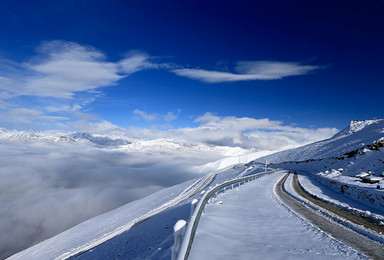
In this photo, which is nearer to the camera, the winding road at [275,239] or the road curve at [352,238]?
the winding road at [275,239]

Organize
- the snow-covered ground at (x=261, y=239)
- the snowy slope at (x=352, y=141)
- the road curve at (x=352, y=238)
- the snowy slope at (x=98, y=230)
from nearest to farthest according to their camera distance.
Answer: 1. the snow-covered ground at (x=261, y=239)
2. the road curve at (x=352, y=238)
3. the snowy slope at (x=98, y=230)
4. the snowy slope at (x=352, y=141)

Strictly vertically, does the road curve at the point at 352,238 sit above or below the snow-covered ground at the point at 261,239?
below

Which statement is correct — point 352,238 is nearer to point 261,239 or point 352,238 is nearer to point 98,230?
point 261,239

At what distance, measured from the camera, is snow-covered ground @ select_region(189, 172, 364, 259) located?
5.13 metres

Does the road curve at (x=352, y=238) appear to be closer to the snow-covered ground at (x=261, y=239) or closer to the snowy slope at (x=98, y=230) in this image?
the snow-covered ground at (x=261, y=239)

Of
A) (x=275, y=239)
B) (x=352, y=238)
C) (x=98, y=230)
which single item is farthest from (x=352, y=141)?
(x=275, y=239)

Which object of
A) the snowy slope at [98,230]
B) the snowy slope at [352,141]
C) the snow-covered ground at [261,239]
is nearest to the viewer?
the snow-covered ground at [261,239]

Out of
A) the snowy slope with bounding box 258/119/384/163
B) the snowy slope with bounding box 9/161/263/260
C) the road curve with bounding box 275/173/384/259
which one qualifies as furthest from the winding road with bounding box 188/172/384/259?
the snowy slope with bounding box 258/119/384/163

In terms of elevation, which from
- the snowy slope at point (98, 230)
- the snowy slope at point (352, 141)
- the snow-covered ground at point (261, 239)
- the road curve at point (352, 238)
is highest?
the snowy slope at point (352, 141)

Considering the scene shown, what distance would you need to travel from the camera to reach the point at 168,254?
5.59 m

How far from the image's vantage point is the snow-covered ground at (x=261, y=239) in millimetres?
5133

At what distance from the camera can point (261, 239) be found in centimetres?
632

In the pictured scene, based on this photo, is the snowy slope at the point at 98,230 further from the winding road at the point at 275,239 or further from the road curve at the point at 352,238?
the road curve at the point at 352,238

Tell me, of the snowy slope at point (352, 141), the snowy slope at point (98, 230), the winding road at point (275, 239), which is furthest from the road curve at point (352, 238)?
the snowy slope at point (352, 141)
